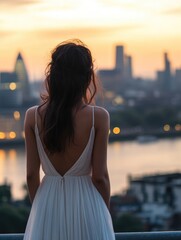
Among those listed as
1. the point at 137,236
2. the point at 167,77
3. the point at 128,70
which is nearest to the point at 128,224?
the point at 137,236

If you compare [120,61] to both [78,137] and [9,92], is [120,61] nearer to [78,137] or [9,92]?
[9,92]

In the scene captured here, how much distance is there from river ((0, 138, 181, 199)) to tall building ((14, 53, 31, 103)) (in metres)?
4.50

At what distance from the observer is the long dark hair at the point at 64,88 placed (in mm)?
955

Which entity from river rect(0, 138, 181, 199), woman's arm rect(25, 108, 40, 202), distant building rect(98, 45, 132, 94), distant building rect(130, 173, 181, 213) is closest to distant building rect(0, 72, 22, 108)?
river rect(0, 138, 181, 199)

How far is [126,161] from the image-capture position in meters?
20.2

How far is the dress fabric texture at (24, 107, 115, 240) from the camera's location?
0.97 m

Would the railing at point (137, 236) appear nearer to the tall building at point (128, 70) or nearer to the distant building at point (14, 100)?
the distant building at point (14, 100)

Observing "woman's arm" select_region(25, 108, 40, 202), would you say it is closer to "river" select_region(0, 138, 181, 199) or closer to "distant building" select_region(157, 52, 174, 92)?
"river" select_region(0, 138, 181, 199)

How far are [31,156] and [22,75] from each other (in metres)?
27.1

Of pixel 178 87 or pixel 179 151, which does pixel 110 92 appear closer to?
pixel 178 87

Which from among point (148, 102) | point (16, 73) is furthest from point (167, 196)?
point (148, 102)

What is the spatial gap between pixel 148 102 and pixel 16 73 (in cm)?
563

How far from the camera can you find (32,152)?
98 cm

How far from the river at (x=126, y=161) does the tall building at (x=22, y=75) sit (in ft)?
14.8
